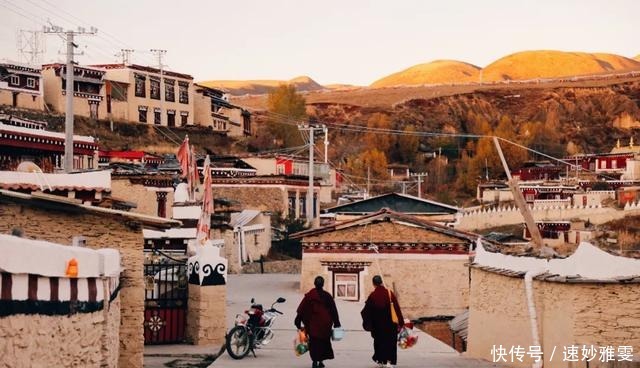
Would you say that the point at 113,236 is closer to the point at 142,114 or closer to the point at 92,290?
the point at 92,290

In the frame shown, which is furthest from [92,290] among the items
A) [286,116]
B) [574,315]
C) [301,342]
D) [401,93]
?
[401,93]

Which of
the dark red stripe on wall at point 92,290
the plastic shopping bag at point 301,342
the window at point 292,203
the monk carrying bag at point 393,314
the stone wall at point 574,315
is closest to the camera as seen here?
the dark red stripe on wall at point 92,290

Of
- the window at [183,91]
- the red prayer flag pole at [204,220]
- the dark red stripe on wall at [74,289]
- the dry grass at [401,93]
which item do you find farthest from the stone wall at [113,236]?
the dry grass at [401,93]

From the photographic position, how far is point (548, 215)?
77.7 meters

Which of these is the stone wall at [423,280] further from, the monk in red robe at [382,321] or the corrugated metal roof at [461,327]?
the monk in red robe at [382,321]

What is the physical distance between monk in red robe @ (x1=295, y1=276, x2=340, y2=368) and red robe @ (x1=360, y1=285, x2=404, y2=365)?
50cm

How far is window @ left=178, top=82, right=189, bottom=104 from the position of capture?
78.9 meters

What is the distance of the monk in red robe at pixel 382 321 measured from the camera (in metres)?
13.9

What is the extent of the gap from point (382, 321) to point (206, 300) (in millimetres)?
4394

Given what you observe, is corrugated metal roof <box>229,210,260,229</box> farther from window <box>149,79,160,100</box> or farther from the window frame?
window <box>149,79,160,100</box>

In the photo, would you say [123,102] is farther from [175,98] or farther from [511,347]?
[511,347]

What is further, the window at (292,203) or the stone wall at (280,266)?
the window at (292,203)

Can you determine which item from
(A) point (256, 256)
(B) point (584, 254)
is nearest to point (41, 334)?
(B) point (584, 254)

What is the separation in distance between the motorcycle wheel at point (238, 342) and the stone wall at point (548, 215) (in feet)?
206
